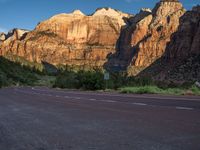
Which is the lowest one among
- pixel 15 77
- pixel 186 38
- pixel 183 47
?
pixel 15 77

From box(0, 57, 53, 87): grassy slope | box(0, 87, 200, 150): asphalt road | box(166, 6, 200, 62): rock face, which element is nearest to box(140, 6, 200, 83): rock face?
box(166, 6, 200, 62): rock face

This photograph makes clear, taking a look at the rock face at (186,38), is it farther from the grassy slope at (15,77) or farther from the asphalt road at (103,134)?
the asphalt road at (103,134)

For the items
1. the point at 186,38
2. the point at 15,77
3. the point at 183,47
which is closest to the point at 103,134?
the point at 15,77

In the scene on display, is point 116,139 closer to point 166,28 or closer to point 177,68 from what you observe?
point 177,68

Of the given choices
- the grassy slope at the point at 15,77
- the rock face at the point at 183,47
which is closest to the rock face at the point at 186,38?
the rock face at the point at 183,47

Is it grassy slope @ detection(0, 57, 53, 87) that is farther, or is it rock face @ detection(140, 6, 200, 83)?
rock face @ detection(140, 6, 200, 83)

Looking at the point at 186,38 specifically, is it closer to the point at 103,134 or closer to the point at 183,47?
the point at 183,47

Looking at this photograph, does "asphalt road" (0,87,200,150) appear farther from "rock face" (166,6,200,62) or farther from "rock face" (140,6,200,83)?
"rock face" (166,6,200,62)

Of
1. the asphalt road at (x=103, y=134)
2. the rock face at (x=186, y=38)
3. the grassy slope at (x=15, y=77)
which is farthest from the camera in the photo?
the rock face at (x=186, y=38)

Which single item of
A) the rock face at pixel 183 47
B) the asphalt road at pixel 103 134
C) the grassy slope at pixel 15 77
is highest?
the rock face at pixel 183 47

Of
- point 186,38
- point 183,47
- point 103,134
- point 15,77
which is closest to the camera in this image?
point 103,134

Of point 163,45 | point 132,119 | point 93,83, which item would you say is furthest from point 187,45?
point 132,119

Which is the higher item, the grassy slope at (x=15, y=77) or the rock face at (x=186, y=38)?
the rock face at (x=186, y=38)

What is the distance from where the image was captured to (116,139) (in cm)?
670
